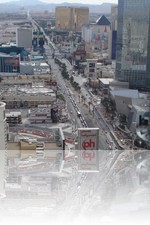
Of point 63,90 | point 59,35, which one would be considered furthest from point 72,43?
point 63,90

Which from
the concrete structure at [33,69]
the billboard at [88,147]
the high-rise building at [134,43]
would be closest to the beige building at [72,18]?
the concrete structure at [33,69]

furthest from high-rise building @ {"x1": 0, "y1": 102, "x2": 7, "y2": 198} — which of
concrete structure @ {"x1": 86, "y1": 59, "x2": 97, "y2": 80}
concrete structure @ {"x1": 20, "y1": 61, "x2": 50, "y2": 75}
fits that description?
concrete structure @ {"x1": 20, "y1": 61, "x2": 50, "y2": 75}

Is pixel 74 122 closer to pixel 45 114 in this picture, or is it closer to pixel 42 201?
pixel 45 114

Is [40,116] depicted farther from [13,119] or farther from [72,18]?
[72,18]

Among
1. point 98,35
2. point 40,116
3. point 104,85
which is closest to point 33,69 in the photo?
point 104,85

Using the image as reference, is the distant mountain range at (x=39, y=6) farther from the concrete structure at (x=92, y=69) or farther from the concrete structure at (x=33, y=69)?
the concrete structure at (x=92, y=69)
